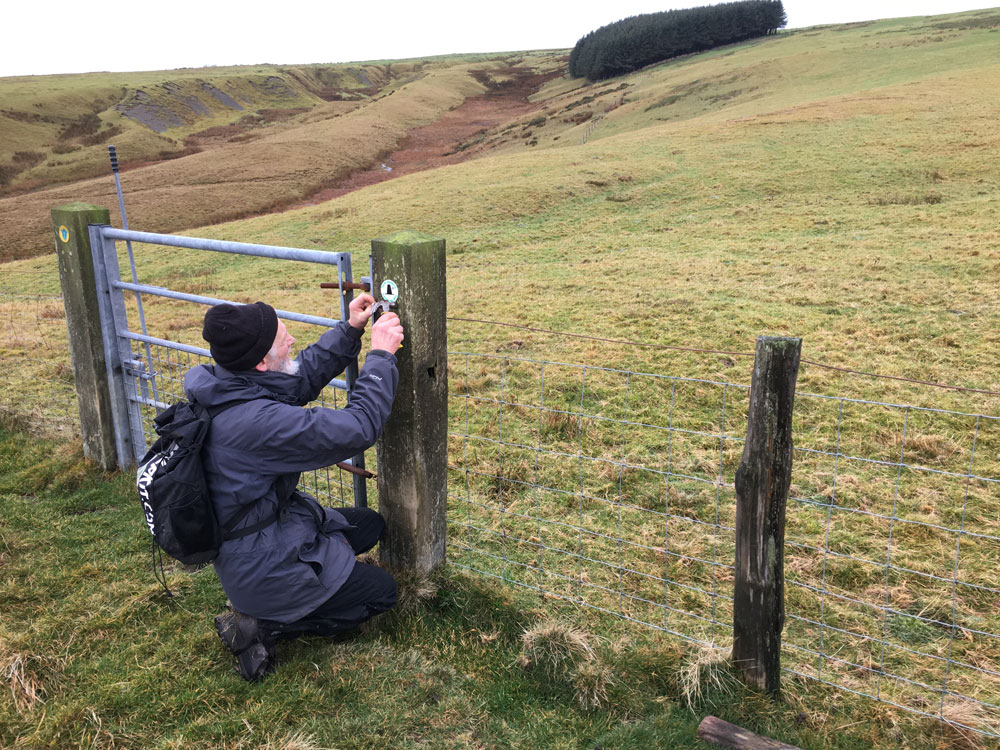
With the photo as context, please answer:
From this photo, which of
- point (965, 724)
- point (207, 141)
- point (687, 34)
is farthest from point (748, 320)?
point (687, 34)

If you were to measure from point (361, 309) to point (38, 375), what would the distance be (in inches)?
365

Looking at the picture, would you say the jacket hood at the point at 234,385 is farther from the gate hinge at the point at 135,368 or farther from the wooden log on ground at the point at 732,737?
the gate hinge at the point at 135,368

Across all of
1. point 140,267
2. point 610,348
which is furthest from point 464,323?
point 140,267

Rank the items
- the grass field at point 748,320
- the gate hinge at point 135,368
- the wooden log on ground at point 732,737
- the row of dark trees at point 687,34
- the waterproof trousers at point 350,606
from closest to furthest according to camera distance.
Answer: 1. the wooden log on ground at point 732,737
2. the waterproof trousers at point 350,606
3. the grass field at point 748,320
4. the gate hinge at point 135,368
5. the row of dark trees at point 687,34

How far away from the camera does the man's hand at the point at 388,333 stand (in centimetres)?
353

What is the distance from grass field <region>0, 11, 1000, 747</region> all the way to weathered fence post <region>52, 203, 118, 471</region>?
134cm

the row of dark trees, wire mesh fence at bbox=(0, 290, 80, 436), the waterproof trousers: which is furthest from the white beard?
the row of dark trees

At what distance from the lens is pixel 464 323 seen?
12422mm

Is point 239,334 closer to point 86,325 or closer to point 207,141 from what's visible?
point 86,325

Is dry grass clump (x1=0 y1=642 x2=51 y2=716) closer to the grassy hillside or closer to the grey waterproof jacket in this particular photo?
the grey waterproof jacket

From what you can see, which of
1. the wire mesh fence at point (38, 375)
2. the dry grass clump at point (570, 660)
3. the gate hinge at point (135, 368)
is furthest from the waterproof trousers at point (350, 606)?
the wire mesh fence at point (38, 375)

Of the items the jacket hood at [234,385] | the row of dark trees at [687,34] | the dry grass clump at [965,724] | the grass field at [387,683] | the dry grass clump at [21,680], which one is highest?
the row of dark trees at [687,34]

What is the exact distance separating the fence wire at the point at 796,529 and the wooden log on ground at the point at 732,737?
0.73m

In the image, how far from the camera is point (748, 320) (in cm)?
1116
